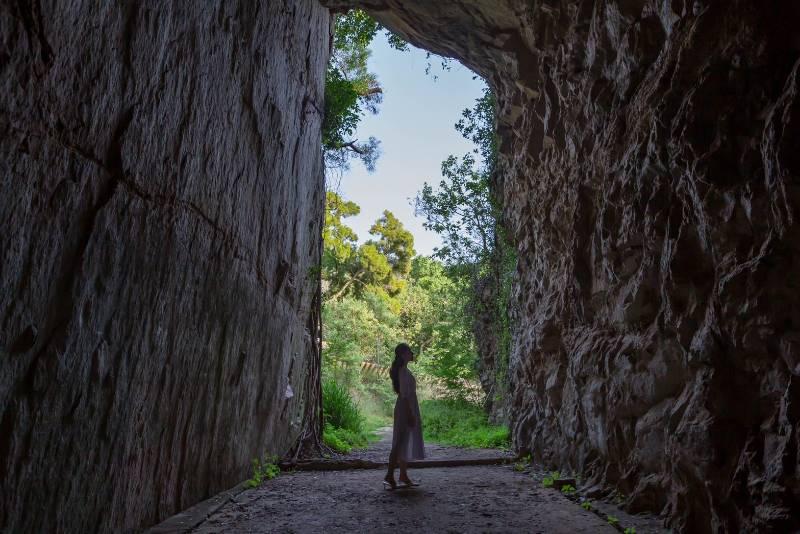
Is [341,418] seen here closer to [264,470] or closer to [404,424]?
[264,470]

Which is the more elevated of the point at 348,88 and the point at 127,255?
the point at 348,88

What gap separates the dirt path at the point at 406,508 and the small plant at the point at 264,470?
136mm

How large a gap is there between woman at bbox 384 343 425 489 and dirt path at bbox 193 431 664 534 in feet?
1.03

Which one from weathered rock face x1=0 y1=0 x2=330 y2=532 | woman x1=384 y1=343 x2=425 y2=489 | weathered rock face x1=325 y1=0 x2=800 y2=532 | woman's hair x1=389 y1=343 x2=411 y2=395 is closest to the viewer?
weathered rock face x1=0 y1=0 x2=330 y2=532

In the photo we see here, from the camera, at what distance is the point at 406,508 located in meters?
5.38

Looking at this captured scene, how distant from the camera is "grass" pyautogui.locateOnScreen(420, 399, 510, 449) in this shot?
467 inches

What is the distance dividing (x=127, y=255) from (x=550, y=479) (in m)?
5.34

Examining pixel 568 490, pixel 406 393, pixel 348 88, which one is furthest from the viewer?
pixel 348 88

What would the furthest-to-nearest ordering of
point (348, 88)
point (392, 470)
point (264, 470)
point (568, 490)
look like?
point (348, 88)
point (264, 470)
point (392, 470)
point (568, 490)

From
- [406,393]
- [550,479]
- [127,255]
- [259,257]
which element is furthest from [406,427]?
[127,255]

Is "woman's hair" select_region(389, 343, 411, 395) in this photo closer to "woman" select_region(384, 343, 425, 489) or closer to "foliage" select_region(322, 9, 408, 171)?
"woman" select_region(384, 343, 425, 489)

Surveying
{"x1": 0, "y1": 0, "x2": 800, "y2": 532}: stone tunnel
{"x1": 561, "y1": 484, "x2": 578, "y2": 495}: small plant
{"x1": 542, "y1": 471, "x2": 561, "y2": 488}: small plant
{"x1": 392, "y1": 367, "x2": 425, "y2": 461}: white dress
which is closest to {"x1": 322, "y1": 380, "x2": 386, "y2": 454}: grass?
{"x1": 0, "y1": 0, "x2": 800, "y2": 532}: stone tunnel

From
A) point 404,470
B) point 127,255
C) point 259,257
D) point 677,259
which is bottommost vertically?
point 404,470

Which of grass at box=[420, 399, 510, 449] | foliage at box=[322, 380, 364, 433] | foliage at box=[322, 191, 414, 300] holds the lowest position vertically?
grass at box=[420, 399, 510, 449]
